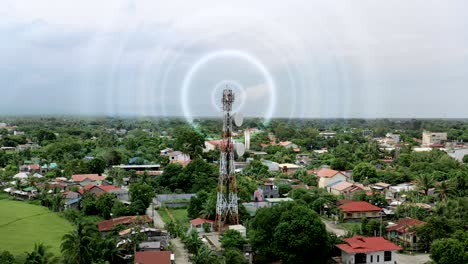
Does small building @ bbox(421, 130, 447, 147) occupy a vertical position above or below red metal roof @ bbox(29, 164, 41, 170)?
above

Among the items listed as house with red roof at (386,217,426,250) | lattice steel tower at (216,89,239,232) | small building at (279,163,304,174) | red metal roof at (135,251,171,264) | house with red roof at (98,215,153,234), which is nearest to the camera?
red metal roof at (135,251,171,264)

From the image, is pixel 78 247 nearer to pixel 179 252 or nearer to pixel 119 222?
pixel 179 252

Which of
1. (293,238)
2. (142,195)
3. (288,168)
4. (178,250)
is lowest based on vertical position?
(178,250)

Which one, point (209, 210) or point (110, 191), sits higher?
point (209, 210)

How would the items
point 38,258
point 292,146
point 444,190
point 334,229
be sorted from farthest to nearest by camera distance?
point 292,146 < point 444,190 < point 334,229 < point 38,258

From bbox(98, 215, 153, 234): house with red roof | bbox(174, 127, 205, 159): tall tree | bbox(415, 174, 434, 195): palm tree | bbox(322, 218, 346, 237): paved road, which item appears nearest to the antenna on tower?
bbox(98, 215, 153, 234): house with red roof

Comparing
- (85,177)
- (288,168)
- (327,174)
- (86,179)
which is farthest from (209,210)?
(288,168)

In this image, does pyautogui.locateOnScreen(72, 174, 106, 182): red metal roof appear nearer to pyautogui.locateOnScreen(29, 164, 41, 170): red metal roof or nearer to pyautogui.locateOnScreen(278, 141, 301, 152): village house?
pyautogui.locateOnScreen(29, 164, 41, 170): red metal roof
